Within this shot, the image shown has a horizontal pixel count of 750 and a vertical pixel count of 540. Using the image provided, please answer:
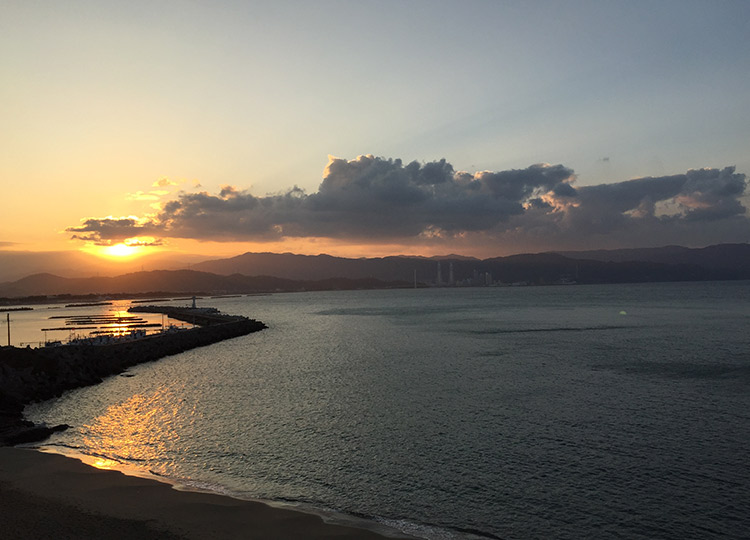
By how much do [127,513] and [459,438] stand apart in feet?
41.1

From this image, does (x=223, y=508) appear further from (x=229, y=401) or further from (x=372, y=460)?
(x=229, y=401)

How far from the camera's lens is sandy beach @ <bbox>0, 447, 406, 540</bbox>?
11516mm

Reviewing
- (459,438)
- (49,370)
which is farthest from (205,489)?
(49,370)

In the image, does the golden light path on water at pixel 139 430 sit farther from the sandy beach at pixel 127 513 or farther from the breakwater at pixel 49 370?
the breakwater at pixel 49 370

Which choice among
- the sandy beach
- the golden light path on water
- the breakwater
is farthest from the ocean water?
the breakwater

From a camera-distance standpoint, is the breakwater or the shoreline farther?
the breakwater

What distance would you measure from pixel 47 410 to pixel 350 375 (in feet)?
61.7

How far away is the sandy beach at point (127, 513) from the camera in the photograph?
37.8ft

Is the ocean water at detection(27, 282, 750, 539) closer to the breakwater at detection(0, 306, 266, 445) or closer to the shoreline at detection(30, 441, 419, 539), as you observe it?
the shoreline at detection(30, 441, 419, 539)

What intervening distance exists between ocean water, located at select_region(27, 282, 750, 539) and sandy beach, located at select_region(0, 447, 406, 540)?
1434mm

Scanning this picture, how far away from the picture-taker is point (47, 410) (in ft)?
88.6

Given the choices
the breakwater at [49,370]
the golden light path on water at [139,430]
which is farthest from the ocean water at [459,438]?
the breakwater at [49,370]

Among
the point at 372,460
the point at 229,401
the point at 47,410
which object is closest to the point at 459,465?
the point at 372,460

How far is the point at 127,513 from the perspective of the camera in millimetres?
12539
